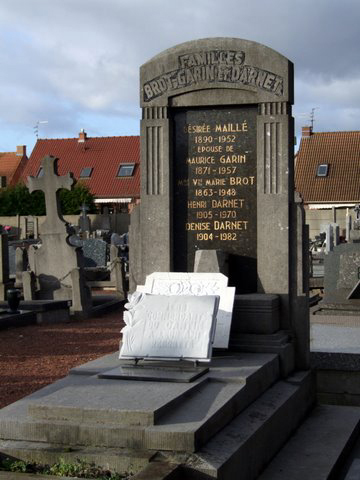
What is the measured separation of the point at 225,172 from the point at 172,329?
1995 millimetres

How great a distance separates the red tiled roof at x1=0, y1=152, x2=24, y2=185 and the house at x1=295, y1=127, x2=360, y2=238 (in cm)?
2308

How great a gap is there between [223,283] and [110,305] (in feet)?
29.9

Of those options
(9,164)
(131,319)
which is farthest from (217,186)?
(9,164)

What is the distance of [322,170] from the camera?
4397 centimetres

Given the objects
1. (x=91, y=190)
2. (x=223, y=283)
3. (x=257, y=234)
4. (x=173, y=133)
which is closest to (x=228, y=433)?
(x=223, y=283)

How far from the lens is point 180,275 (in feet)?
21.7

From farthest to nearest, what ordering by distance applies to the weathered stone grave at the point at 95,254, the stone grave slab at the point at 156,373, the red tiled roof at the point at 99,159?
the red tiled roof at the point at 99,159 < the weathered stone grave at the point at 95,254 < the stone grave slab at the point at 156,373

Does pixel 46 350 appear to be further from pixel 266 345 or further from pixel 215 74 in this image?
pixel 215 74

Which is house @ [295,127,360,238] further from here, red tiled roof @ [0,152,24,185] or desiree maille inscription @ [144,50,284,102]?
desiree maille inscription @ [144,50,284,102]

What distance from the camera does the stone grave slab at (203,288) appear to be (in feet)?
20.4

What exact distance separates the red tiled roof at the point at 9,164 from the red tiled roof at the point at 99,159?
12.7 ft

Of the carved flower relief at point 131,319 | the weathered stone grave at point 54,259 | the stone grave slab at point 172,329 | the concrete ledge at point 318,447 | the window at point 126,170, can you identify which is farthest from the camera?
the window at point 126,170

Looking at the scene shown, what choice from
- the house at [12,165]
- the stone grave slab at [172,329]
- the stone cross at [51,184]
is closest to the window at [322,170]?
the house at [12,165]

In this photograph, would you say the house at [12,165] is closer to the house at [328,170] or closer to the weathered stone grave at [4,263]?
the house at [328,170]
